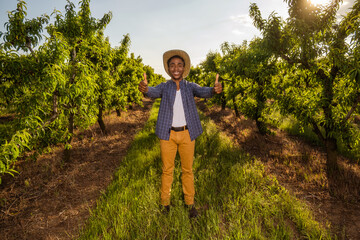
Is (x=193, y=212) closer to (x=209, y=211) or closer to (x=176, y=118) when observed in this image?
(x=209, y=211)

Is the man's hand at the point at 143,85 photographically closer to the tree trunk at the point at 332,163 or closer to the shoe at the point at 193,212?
the shoe at the point at 193,212

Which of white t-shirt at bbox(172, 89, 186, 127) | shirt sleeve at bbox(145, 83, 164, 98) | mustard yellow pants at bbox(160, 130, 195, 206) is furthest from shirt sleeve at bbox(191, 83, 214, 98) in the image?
mustard yellow pants at bbox(160, 130, 195, 206)

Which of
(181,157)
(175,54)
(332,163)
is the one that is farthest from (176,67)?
(332,163)

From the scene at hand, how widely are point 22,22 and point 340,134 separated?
7894mm

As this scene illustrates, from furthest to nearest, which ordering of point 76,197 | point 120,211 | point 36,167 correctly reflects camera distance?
point 36,167 < point 76,197 < point 120,211

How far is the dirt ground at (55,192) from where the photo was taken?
3061 mm

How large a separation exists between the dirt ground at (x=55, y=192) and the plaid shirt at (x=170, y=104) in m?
2.33

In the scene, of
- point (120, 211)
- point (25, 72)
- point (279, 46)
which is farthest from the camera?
point (279, 46)

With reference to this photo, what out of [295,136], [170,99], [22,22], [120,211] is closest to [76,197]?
[120,211]

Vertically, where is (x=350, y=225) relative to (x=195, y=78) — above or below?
below

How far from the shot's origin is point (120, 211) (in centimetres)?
309

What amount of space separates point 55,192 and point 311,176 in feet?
21.9

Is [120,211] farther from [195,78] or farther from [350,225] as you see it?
[195,78]

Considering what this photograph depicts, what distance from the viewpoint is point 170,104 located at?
2.83 metres
